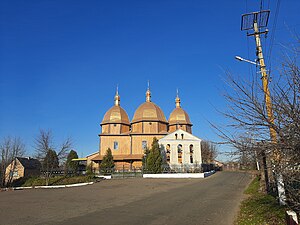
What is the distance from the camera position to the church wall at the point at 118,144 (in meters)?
41.1

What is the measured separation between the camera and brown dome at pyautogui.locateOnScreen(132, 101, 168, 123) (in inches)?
1658

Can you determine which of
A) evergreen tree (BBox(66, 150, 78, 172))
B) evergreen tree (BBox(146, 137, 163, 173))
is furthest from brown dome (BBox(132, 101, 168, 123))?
evergreen tree (BBox(66, 150, 78, 172))

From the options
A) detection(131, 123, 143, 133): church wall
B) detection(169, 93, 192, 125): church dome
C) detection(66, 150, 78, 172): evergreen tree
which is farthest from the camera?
detection(169, 93, 192, 125): church dome

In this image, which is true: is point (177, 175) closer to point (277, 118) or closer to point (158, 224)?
point (158, 224)

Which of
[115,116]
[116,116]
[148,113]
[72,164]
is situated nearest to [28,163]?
[72,164]

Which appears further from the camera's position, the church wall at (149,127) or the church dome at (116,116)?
the church dome at (116,116)

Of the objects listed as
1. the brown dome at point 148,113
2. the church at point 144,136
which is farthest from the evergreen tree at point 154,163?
the brown dome at point 148,113

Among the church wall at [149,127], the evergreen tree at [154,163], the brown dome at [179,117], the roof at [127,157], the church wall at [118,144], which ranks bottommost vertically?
the evergreen tree at [154,163]

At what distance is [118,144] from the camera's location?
41500mm

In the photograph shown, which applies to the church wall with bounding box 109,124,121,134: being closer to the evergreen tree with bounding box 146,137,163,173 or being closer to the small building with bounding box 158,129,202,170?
the small building with bounding box 158,129,202,170

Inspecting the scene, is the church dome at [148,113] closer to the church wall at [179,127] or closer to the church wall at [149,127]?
the church wall at [149,127]

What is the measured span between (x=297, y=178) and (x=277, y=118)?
0.95 metres

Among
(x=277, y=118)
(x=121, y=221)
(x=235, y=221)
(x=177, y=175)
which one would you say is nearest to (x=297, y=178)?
(x=277, y=118)

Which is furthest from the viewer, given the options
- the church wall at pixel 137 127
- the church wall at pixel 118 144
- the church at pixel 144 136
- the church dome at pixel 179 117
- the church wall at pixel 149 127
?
the church dome at pixel 179 117
